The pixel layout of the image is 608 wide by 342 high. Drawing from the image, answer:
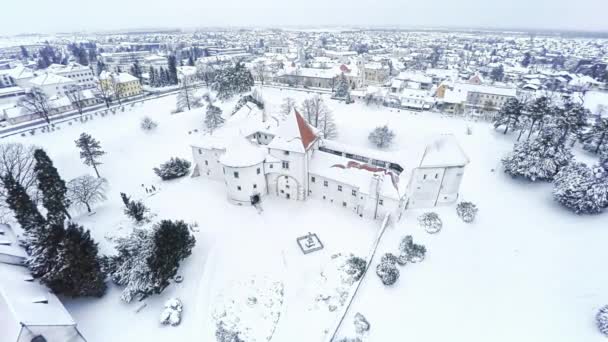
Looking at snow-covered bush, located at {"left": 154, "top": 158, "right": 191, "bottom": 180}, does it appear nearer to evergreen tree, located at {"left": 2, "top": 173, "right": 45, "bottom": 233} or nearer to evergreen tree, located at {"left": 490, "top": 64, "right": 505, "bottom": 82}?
evergreen tree, located at {"left": 2, "top": 173, "right": 45, "bottom": 233}

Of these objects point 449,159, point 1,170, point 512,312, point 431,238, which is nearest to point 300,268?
point 431,238

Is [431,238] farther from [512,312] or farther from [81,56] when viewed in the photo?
[81,56]

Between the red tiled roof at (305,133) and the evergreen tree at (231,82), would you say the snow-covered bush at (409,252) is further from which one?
the evergreen tree at (231,82)

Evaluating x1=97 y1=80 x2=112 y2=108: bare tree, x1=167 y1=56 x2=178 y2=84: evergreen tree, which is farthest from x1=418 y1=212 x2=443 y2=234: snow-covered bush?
x1=167 y1=56 x2=178 y2=84: evergreen tree

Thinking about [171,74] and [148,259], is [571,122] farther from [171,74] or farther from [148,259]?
[171,74]

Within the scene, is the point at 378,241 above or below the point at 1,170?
below
